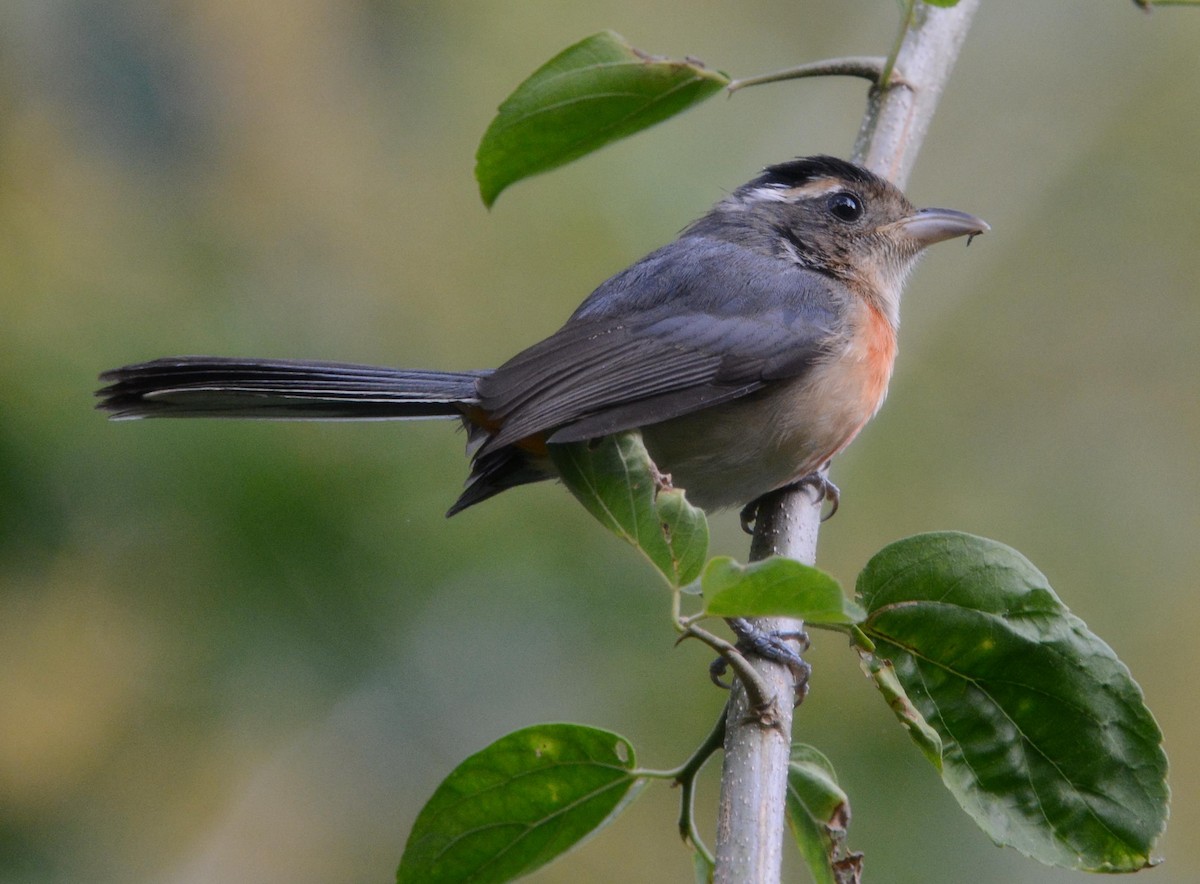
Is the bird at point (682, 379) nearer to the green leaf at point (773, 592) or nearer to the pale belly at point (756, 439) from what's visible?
the pale belly at point (756, 439)

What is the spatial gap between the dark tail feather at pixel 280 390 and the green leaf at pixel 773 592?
2.02 metres

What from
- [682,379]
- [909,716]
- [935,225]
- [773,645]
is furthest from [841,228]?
[909,716]

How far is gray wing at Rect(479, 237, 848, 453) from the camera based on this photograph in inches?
150

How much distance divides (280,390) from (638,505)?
177 cm

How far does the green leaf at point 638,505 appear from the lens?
2365 millimetres

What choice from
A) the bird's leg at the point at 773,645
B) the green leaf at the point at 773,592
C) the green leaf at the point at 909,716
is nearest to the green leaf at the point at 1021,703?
the green leaf at the point at 909,716

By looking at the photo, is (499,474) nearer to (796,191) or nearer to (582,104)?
(582,104)

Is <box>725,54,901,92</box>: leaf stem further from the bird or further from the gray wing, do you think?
the gray wing

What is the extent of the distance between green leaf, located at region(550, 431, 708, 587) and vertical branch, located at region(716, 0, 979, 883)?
469mm

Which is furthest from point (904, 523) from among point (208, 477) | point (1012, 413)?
point (208, 477)

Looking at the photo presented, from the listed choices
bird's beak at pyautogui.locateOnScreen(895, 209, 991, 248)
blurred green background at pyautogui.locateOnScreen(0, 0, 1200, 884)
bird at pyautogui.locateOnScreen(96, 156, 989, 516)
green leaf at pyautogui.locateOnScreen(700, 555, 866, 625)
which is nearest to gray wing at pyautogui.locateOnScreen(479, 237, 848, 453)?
bird at pyautogui.locateOnScreen(96, 156, 989, 516)

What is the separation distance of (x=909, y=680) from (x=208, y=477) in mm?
3249

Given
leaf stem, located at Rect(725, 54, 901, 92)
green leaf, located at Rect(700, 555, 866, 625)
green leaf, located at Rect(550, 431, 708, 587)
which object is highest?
leaf stem, located at Rect(725, 54, 901, 92)

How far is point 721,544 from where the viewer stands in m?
6.40
